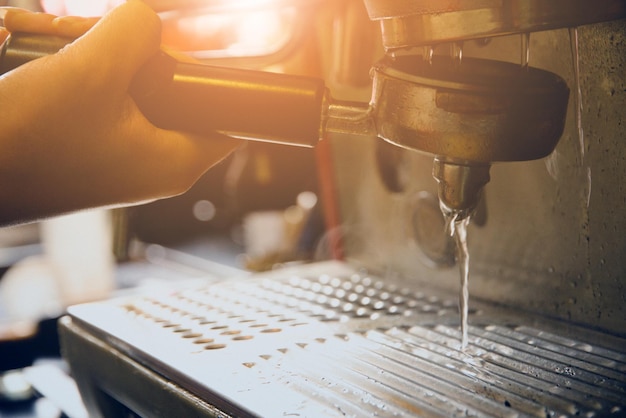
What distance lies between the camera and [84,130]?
Answer: 645 millimetres

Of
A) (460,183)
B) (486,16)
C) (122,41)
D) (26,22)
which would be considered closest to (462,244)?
(460,183)

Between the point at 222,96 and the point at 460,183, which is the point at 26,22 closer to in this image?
the point at 222,96

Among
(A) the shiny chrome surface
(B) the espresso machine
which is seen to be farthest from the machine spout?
(A) the shiny chrome surface

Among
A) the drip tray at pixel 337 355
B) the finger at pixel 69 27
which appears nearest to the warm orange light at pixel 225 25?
the finger at pixel 69 27

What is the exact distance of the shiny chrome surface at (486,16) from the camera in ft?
1.70

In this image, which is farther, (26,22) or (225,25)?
(225,25)

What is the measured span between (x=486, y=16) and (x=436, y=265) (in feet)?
1.70

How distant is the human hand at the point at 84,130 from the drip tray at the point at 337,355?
201 mm

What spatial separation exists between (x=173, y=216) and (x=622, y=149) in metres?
2.26

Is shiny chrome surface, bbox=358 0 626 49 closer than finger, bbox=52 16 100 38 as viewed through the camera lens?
Yes

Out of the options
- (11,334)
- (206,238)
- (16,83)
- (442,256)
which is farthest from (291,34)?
(206,238)

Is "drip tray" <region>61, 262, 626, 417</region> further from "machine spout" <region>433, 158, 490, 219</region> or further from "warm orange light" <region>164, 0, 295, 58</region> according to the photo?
"warm orange light" <region>164, 0, 295, 58</region>

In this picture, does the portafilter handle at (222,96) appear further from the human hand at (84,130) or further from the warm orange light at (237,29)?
the warm orange light at (237,29)

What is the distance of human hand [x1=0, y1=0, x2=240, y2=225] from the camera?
0.62 meters
